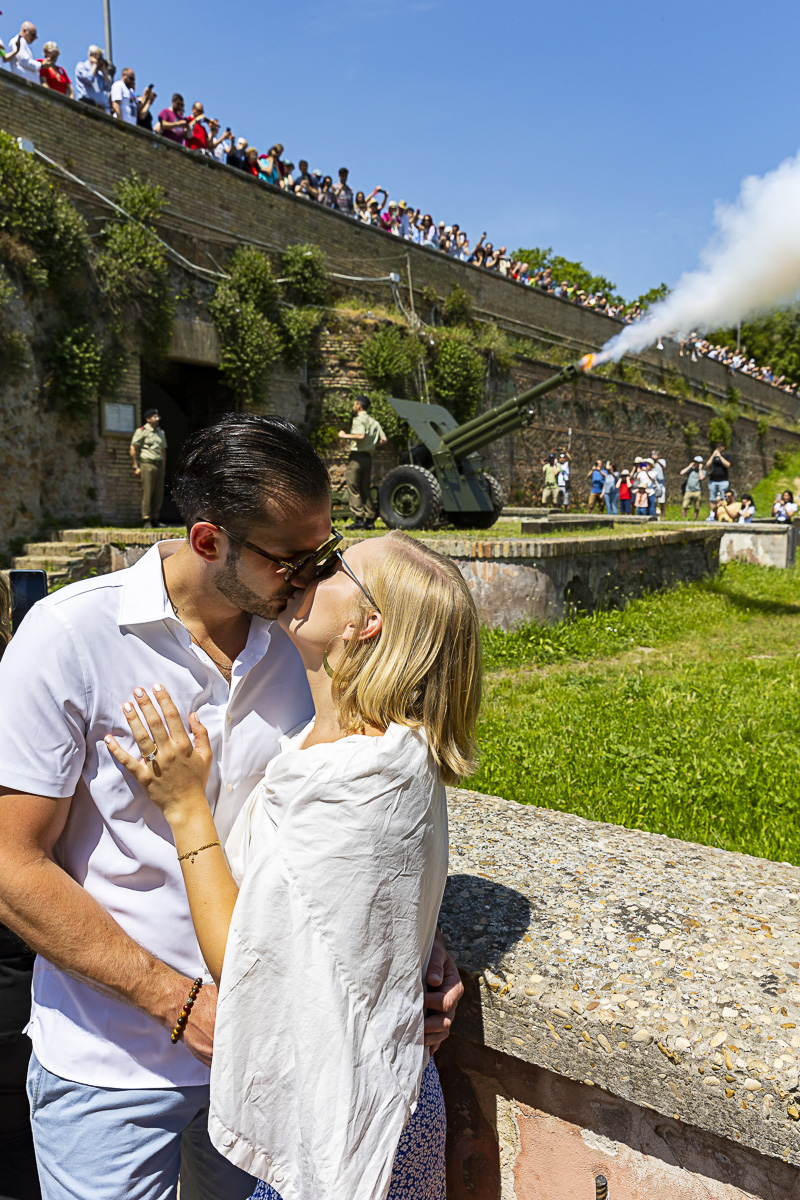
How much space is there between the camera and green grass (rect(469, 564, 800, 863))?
3.43m

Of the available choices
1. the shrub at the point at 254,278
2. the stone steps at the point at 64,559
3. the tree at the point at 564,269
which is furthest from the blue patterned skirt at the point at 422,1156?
the tree at the point at 564,269

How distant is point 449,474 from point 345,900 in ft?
34.9

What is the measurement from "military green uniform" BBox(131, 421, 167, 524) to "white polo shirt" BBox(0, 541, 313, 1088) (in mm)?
11994

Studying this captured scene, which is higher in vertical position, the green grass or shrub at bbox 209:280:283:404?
shrub at bbox 209:280:283:404

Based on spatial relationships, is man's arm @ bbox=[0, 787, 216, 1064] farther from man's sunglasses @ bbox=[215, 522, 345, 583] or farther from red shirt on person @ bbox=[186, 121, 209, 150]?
red shirt on person @ bbox=[186, 121, 209, 150]

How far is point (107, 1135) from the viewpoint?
1.31 m

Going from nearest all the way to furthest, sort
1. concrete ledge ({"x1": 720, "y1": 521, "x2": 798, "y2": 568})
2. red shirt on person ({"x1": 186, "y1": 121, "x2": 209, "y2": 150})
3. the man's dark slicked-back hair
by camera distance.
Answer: the man's dark slicked-back hair → concrete ledge ({"x1": 720, "y1": 521, "x2": 798, "y2": 568}) → red shirt on person ({"x1": 186, "y1": 121, "x2": 209, "y2": 150})

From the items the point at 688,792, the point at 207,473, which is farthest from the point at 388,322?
the point at 207,473

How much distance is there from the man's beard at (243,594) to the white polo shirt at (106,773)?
0.37 feet

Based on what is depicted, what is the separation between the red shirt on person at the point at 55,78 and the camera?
1380 cm

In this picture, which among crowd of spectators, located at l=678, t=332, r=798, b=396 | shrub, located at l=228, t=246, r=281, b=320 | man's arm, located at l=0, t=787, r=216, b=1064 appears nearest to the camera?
man's arm, located at l=0, t=787, r=216, b=1064

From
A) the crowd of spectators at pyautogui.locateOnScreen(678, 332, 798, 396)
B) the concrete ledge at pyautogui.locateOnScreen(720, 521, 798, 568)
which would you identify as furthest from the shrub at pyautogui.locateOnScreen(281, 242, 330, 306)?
the crowd of spectators at pyautogui.locateOnScreen(678, 332, 798, 396)

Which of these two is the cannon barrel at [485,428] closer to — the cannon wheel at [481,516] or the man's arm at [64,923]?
the cannon wheel at [481,516]

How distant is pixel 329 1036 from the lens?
44.7 inches
